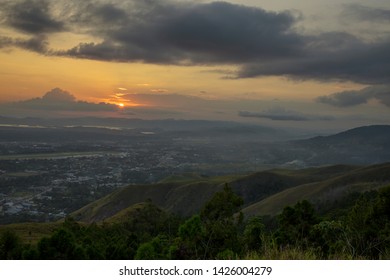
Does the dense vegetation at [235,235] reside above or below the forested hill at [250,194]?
above

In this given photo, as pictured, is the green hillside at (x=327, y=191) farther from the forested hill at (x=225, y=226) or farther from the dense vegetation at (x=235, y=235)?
the dense vegetation at (x=235, y=235)

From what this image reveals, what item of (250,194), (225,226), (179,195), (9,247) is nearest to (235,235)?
(225,226)

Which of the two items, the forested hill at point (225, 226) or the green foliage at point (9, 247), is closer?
Answer: the forested hill at point (225, 226)

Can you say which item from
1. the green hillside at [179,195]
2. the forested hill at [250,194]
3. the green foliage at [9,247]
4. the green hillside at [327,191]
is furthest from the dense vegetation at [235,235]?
the green hillside at [179,195]

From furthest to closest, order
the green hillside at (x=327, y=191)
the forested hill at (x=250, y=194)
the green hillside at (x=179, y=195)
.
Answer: the green hillside at (x=179, y=195) < the forested hill at (x=250, y=194) < the green hillside at (x=327, y=191)

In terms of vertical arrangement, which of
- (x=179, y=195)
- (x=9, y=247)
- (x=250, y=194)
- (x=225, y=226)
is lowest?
(x=179, y=195)

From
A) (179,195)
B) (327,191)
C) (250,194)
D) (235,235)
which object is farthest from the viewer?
(250,194)

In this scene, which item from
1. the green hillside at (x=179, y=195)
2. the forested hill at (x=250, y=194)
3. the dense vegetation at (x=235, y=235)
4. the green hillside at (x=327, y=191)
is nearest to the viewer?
the dense vegetation at (x=235, y=235)

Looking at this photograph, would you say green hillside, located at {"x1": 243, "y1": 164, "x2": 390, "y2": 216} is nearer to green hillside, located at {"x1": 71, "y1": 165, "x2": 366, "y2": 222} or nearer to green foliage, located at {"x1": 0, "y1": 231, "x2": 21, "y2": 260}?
green hillside, located at {"x1": 71, "y1": 165, "x2": 366, "y2": 222}

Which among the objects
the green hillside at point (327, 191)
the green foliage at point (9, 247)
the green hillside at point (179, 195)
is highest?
the green foliage at point (9, 247)

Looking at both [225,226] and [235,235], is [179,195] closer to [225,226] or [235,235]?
[225,226]
